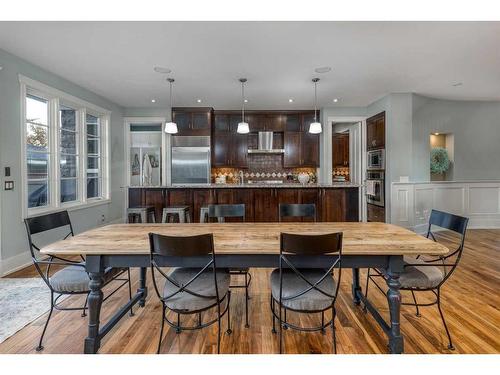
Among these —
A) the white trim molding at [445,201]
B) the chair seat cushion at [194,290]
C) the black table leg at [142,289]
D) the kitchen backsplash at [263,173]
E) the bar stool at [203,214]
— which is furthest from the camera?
the kitchen backsplash at [263,173]

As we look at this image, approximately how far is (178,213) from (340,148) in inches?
223

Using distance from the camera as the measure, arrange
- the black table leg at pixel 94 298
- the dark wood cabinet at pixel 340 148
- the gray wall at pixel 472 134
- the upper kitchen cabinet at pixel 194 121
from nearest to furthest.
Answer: the black table leg at pixel 94 298, the gray wall at pixel 472 134, the upper kitchen cabinet at pixel 194 121, the dark wood cabinet at pixel 340 148

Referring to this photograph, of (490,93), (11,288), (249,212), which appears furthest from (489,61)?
(11,288)

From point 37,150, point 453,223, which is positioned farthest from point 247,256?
point 37,150

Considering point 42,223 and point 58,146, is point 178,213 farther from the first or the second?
point 42,223

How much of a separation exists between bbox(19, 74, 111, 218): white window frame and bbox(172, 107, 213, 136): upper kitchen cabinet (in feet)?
4.81

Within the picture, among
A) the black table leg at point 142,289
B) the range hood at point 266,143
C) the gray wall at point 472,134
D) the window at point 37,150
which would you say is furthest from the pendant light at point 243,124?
the gray wall at point 472,134

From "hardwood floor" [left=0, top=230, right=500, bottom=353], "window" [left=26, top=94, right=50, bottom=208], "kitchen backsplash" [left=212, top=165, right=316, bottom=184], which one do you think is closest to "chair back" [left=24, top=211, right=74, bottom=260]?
"hardwood floor" [left=0, top=230, right=500, bottom=353]

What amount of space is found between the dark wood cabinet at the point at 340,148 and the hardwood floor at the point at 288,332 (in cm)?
591

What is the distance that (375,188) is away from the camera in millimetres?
5820

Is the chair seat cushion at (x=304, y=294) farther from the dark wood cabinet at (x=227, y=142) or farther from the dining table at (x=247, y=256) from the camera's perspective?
the dark wood cabinet at (x=227, y=142)

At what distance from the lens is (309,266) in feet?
5.82

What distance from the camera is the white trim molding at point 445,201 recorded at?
5262 mm
